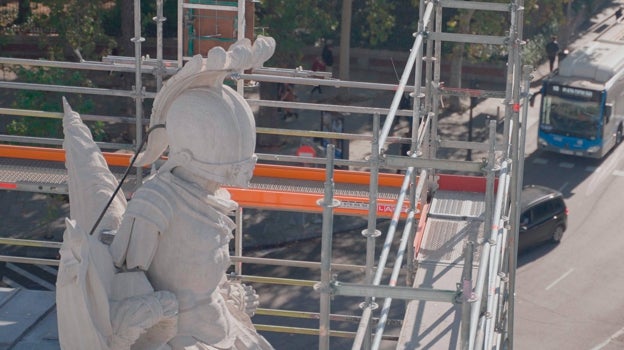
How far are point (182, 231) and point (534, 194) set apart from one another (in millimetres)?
18096

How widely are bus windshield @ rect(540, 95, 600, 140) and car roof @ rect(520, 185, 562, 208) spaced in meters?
5.03

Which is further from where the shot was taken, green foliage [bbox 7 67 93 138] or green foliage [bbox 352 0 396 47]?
green foliage [bbox 352 0 396 47]

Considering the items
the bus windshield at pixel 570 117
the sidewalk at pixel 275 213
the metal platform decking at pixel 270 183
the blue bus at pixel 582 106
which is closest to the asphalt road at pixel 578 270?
the blue bus at pixel 582 106

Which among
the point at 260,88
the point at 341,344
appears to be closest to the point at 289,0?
the point at 260,88

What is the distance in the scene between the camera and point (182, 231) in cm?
1113

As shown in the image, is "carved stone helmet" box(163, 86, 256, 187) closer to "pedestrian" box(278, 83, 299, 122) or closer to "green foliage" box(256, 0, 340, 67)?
"green foliage" box(256, 0, 340, 67)

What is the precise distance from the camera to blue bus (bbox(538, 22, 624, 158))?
33.4m

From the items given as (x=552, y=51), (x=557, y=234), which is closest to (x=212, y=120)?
(x=557, y=234)

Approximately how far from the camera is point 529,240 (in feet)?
91.5

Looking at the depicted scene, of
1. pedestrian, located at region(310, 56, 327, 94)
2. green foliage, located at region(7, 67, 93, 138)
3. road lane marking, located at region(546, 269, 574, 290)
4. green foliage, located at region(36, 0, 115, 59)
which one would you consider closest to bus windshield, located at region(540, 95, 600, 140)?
pedestrian, located at region(310, 56, 327, 94)

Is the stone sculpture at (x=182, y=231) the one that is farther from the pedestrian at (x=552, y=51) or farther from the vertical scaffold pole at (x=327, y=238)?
the pedestrian at (x=552, y=51)

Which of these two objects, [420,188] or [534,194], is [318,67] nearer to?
[534,194]

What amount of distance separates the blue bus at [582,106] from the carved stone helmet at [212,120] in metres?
23.2

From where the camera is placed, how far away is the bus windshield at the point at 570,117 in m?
33.5
